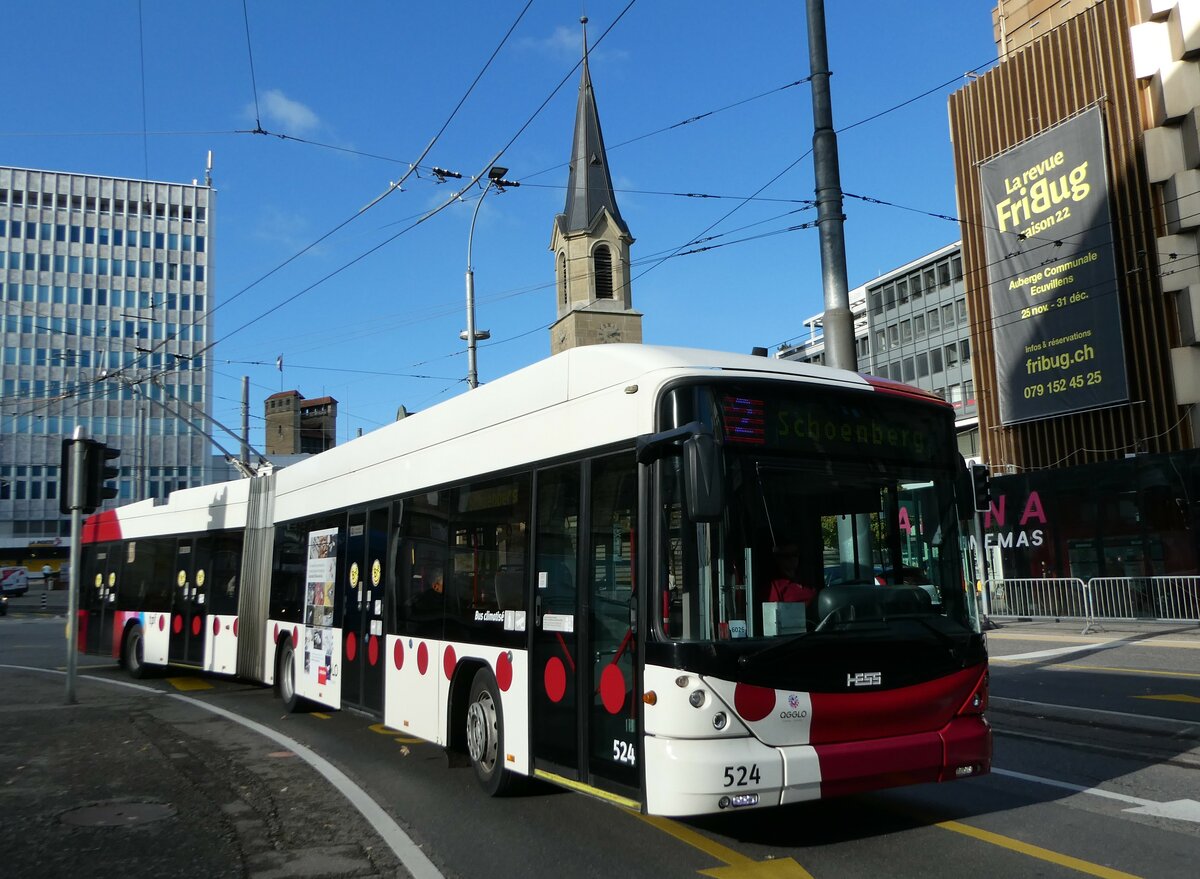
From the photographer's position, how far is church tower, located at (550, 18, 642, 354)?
2312 inches

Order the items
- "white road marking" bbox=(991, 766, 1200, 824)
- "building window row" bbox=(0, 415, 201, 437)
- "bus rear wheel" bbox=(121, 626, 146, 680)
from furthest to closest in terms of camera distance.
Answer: "building window row" bbox=(0, 415, 201, 437), "bus rear wheel" bbox=(121, 626, 146, 680), "white road marking" bbox=(991, 766, 1200, 824)

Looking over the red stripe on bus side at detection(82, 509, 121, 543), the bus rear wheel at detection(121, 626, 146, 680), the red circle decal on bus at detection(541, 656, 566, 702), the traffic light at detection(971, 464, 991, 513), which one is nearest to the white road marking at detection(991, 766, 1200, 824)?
the traffic light at detection(971, 464, 991, 513)

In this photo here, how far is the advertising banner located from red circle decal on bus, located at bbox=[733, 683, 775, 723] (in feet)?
84.9

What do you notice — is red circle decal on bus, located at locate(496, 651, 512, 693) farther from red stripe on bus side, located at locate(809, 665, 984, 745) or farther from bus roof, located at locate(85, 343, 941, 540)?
red stripe on bus side, located at locate(809, 665, 984, 745)

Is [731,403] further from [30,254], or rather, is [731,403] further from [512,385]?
[30,254]

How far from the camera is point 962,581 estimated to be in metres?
6.24

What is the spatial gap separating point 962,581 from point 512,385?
11.1 feet

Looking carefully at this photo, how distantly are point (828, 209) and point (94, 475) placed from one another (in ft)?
32.3

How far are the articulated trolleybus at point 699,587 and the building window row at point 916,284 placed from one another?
59.6 metres

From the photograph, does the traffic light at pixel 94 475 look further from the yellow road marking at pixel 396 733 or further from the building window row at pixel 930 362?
the building window row at pixel 930 362

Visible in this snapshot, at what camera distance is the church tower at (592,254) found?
58719mm

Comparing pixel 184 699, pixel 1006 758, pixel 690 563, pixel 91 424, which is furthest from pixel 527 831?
pixel 91 424

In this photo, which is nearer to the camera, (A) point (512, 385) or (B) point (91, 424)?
(A) point (512, 385)

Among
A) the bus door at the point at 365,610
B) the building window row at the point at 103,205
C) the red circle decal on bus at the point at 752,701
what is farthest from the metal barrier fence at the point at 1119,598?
the building window row at the point at 103,205
